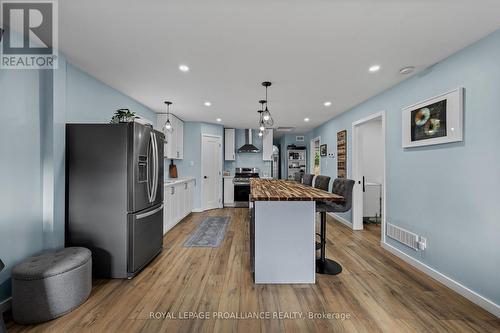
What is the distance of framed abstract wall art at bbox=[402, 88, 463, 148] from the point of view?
2174 millimetres

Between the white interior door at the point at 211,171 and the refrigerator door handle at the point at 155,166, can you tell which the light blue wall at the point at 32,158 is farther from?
the white interior door at the point at 211,171

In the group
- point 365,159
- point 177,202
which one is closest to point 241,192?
point 177,202

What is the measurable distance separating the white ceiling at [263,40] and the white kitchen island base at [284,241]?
5.32 ft

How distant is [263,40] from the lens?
2.00 metres

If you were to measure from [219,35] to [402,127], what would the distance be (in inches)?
106

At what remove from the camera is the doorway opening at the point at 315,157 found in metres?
6.50

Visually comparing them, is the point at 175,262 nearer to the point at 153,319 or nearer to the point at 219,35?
the point at 153,319

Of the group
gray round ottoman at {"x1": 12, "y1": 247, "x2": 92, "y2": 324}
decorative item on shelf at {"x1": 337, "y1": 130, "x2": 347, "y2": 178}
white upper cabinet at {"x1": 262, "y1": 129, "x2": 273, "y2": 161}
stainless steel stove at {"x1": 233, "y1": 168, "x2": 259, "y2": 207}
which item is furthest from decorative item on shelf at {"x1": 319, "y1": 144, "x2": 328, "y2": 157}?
gray round ottoman at {"x1": 12, "y1": 247, "x2": 92, "y2": 324}

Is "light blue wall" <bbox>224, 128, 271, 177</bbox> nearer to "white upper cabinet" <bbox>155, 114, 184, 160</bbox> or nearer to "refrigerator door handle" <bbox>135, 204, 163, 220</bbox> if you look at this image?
"white upper cabinet" <bbox>155, 114, 184, 160</bbox>

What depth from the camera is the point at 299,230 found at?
2.27 metres

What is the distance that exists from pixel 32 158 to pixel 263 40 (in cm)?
250

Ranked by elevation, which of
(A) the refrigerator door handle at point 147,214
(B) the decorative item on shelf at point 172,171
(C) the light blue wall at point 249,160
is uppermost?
(C) the light blue wall at point 249,160

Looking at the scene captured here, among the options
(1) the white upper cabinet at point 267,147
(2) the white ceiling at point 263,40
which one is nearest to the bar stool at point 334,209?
(2) the white ceiling at point 263,40

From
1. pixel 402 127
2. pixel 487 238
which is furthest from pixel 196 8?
pixel 487 238
